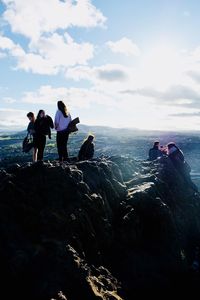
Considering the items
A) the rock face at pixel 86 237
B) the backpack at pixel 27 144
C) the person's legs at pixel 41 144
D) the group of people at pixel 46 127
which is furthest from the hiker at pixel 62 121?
the rock face at pixel 86 237

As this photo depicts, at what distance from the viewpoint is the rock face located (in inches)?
607

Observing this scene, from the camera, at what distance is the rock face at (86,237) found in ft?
50.6

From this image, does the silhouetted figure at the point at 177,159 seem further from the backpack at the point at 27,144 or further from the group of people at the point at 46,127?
the backpack at the point at 27,144

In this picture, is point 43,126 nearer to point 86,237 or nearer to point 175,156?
point 86,237

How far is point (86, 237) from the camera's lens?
18.4 metres

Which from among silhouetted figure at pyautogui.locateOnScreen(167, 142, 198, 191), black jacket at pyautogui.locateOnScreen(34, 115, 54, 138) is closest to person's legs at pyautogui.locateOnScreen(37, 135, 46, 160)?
black jacket at pyautogui.locateOnScreen(34, 115, 54, 138)

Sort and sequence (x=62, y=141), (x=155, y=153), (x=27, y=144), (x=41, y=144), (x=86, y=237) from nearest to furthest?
(x=86, y=237), (x=41, y=144), (x=27, y=144), (x=62, y=141), (x=155, y=153)

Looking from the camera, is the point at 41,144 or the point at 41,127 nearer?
the point at 41,127

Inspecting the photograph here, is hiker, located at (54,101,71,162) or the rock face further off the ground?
hiker, located at (54,101,71,162)

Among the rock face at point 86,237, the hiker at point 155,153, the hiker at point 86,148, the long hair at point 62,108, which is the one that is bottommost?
the rock face at point 86,237

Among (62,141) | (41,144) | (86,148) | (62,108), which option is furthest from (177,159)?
(41,144)

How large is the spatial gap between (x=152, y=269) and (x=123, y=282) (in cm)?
262

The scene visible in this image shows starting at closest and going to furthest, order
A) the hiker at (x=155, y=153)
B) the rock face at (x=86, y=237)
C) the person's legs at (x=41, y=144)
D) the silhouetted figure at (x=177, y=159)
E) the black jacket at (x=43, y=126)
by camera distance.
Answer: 1. the rock face at (x=86, y=237)
2. the black jacket at (x=43, y=126)
3. the person's legs at (x=41, y=144)
4. the silhouetted figure at (x=177, y=159)
5. the hiker at (x=155, y=153)

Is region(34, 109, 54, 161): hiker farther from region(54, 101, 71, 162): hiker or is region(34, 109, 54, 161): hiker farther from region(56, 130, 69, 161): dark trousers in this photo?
region(56, 130, 69, 161): dark trousers
